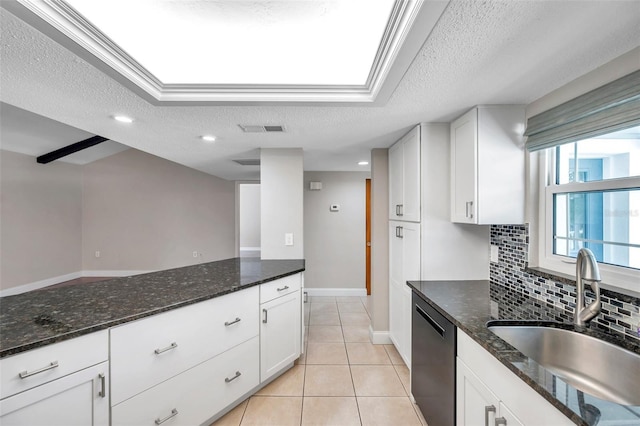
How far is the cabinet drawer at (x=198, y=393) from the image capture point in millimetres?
1387

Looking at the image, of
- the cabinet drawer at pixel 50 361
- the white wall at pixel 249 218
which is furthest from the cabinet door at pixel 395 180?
the white wall at pixel 249 218

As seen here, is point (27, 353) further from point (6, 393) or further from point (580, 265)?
point (580, 265)

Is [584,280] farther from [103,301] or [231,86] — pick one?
[103,301]

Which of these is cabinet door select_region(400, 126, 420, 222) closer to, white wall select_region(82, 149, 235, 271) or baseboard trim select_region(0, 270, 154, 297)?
white wall select_region(82, 149, 235, 271)

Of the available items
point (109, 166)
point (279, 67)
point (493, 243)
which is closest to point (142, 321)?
point (279, 67)

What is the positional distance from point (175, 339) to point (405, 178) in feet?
7.12

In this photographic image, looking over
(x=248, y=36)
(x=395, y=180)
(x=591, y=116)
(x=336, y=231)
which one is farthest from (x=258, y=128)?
(x=336, y=231)

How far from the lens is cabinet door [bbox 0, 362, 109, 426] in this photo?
102cm

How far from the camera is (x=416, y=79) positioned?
142cm

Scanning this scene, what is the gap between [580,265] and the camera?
1231 mm

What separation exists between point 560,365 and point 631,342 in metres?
0.28

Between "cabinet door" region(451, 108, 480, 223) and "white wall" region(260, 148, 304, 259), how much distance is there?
5.00 ft

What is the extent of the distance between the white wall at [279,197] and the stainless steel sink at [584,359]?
2.06 m

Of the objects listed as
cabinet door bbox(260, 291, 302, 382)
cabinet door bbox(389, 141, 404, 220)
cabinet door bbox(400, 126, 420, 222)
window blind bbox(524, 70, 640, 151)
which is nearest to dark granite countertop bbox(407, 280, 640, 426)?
cabinet door bbox(400, 126, 420, 222)
